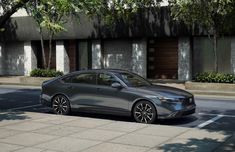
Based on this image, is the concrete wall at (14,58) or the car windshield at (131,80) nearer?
the car windshield at (131,80)

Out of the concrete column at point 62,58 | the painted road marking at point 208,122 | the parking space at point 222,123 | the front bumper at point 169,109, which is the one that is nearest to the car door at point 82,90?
the front bumper at point 169,109

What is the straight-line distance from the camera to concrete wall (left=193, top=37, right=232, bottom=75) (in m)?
27.5

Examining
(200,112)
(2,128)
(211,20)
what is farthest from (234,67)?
(2,128)

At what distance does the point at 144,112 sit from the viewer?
12531 millimetres

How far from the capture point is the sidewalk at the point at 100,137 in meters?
8.92

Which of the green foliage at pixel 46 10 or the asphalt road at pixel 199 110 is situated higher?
the green foliage at pixel 46 10

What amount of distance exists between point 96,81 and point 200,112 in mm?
3700

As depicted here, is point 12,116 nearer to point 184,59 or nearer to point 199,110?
point 199,110

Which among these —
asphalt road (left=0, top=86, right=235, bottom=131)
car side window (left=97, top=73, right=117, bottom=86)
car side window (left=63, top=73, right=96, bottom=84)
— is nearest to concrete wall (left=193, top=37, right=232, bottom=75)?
asphalt road (left=0, top=86, right=235, bottom=131)

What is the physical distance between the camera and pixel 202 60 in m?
28.4

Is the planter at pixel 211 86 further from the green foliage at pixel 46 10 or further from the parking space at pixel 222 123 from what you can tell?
the green foliage at pixel 46 10

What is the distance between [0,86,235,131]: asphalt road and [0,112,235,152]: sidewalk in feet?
5.23

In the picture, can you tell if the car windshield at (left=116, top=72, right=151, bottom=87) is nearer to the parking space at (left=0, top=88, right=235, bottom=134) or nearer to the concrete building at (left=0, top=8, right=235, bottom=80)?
the parking space at (left=0, top=88, right=235, bottom=134)

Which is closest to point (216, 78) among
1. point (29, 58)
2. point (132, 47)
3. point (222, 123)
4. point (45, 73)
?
point (132, 47)
